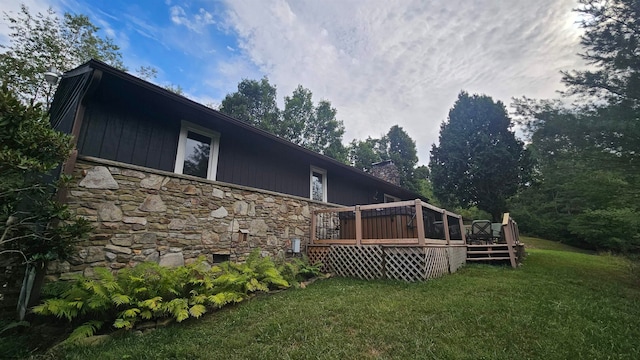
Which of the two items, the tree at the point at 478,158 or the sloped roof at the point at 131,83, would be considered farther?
the tree at the point at 478,158

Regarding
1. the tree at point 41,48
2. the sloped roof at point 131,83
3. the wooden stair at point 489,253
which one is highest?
the tree at point 41,48

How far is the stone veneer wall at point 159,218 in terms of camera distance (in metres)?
3.91

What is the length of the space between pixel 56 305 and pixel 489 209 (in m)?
20.9

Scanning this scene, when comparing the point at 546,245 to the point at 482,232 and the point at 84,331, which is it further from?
the point at 84,331

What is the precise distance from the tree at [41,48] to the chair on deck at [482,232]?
16.7 metres

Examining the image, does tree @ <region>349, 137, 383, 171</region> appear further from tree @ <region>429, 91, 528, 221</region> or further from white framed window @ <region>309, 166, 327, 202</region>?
white framed window @ <region>309, 166, 327, 202</region>

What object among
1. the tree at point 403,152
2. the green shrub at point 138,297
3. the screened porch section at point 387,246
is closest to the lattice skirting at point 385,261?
the screened porch section at point 387,246

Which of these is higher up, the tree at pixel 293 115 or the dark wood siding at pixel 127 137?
the tree at pixel 293 115

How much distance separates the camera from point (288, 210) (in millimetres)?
6941

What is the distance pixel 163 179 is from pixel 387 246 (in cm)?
467

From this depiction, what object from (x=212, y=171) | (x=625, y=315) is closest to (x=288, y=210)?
(x=212, y=171)

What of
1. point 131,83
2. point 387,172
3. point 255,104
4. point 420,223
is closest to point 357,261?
point 420,223

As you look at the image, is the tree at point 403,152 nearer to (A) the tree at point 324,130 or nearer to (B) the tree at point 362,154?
(B) the tree at point 362,154

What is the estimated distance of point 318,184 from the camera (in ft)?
28.5
